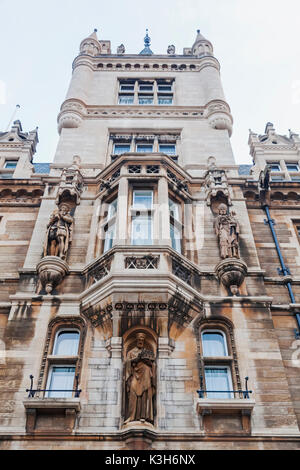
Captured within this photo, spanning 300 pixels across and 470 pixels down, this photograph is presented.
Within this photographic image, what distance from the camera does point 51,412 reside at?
11.3 metres

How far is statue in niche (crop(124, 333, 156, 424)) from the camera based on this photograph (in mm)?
11078

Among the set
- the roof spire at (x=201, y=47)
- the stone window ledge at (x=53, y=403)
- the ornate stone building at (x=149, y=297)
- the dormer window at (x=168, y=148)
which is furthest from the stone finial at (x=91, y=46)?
the stone window ledge at (x=53, y=403)

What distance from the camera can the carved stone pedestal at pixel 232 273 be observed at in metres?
14.2

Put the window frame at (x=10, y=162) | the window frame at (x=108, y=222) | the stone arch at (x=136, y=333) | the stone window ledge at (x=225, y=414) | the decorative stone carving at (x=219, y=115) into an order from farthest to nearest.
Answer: the decorative stone carving at (x=219, y=115) < the window frame at (x=10, y=162) < the window frame at (x=108, y=222) < the stone arch at (x=136, y=333) < the stone window ledge at (x=225, y=414)

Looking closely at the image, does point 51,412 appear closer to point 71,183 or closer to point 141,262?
point 141,262

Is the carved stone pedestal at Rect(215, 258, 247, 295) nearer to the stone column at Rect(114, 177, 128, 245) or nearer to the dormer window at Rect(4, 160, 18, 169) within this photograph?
the stone column at Rect(114, 177, 128, 245)

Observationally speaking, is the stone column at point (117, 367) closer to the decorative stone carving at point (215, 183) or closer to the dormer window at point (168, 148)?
the decorative stone carving at point (215, 183)

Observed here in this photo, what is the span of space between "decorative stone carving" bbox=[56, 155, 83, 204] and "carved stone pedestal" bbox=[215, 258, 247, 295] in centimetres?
588

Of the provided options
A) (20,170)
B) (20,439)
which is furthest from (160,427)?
(20,170)

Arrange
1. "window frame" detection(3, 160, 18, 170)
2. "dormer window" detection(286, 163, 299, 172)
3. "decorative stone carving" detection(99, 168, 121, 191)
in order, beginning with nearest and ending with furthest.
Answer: "decorative stone carving" detection(99, 168, 121, 191) < "window frame" detection(3, 160, 18, 170) < "dormer window" detection(286, 163, 299, 172)

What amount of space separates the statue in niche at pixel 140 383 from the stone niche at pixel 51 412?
A: 123 centimetres

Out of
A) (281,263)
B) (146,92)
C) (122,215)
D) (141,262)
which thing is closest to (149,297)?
(141,262)

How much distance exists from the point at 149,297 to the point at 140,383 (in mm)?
2348

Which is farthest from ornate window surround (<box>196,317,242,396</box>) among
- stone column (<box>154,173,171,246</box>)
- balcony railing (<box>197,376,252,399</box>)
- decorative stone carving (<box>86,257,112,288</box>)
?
decorative stone carving (<box>86,257,112,288</box>)
